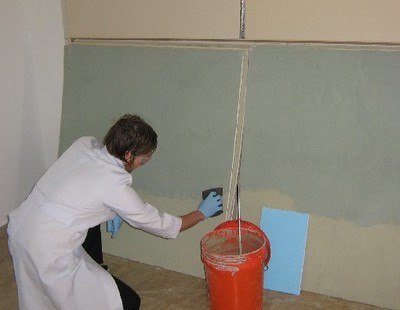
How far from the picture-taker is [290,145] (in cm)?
217

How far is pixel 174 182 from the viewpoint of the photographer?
2.43 m

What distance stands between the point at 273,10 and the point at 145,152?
3.06ft

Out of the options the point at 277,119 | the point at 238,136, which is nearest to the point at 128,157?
the point at 238,136

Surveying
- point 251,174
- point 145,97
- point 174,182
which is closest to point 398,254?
point 251,174

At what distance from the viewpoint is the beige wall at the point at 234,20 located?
199cm

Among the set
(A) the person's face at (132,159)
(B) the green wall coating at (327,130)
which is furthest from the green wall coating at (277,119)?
(A) the person's face at (132,159)

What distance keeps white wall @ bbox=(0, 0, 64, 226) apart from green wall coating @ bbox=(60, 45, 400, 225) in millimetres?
564

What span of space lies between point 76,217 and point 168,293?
0.78 metres

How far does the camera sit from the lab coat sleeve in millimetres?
1743

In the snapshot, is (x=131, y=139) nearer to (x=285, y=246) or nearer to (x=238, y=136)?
(x=238, y=136)

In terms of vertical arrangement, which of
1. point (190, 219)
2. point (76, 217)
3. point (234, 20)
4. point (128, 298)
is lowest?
point (128, 298)

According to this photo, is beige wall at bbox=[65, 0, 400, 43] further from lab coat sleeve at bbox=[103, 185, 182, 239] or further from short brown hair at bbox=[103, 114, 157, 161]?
lab coat sleeve at bbox=[103, 185, 182, 239]

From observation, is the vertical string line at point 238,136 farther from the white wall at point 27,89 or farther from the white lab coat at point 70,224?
the white wall at point 27,89

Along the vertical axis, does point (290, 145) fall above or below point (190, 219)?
above
